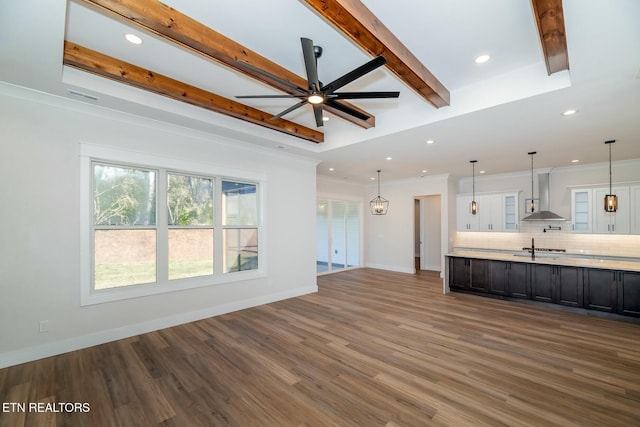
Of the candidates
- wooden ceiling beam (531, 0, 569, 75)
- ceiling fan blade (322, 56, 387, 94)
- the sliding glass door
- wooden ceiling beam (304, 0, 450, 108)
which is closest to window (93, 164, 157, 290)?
ceiling fan blade (322, 56, 387, 94)

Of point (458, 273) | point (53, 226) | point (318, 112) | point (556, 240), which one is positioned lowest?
point (458, 273)

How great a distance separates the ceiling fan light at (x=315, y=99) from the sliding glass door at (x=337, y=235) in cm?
532

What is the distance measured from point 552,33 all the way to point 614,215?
6101 millimetres

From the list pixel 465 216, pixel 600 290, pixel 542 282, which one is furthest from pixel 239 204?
pixel 465 216

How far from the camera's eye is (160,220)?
13.1 ft

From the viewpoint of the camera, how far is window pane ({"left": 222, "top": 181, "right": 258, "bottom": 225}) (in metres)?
4.81

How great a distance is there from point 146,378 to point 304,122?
4.09 meters

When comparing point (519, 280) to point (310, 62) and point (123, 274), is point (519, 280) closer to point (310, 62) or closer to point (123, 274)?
point (310, 62)

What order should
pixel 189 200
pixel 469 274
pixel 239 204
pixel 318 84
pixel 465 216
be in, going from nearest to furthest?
pixel 318 84, pixel 189 200, pixel 239 204, pixel 469 274, pixel 465 216

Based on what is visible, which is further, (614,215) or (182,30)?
(614,215)

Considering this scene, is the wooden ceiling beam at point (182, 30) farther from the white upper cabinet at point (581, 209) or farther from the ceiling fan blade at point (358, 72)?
the white upper cabinet at point (581, 209)

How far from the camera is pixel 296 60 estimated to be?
9.40ft

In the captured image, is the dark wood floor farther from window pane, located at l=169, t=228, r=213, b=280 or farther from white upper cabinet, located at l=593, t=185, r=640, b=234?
white upper cabinet, located at l=593, t=185, r=640, b=234

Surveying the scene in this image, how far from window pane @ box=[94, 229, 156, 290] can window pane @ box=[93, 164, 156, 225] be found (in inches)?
7.0
